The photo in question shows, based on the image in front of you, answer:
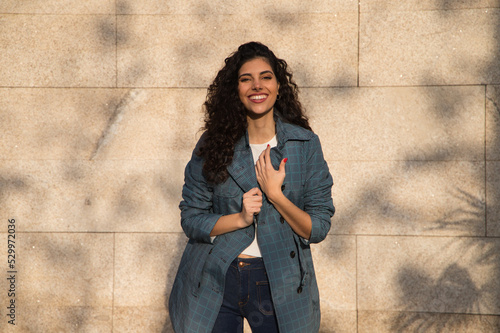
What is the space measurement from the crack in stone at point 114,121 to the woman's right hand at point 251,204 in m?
2.36

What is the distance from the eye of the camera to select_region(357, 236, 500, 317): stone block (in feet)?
14.5

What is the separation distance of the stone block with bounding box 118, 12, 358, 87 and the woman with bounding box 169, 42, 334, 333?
5.66ft

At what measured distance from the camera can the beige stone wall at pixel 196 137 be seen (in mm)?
4398

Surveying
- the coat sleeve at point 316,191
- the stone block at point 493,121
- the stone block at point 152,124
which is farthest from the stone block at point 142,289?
the stone block at point 493,121

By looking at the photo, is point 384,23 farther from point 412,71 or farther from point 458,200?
point 458,200

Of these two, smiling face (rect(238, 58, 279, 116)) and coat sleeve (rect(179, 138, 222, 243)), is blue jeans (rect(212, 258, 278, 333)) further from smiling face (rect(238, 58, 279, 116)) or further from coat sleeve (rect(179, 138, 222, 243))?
smiling face (rect(238, 58, 279, 116))

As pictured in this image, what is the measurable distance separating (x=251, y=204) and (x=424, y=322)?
106 inches

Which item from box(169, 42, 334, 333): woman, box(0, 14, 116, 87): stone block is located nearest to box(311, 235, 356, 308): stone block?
box(169, 42, 334, 333): woman

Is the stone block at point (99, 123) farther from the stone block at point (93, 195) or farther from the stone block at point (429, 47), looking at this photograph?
the stone block at point (429, 47)

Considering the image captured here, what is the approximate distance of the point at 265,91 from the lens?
2.70 meters

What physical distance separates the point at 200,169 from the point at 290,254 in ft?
2.03

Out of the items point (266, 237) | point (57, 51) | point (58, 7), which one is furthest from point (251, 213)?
point (58, 7)

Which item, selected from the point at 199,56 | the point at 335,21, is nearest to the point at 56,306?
the point at 199,56

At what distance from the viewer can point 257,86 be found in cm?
267
